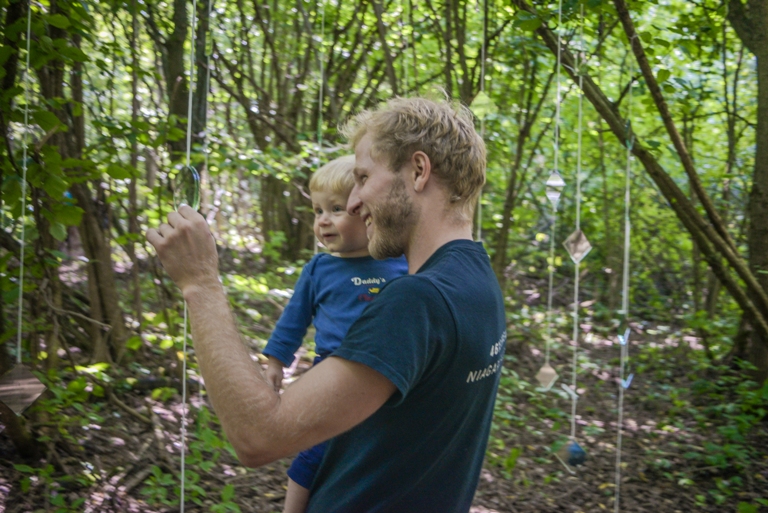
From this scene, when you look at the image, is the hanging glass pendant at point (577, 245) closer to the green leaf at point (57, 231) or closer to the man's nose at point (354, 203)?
the man's nose at point (354, 203)

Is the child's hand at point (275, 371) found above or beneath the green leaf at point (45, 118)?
beneath

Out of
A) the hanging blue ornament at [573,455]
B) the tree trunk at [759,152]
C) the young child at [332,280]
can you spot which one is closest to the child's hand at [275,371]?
the young child at [332,280]

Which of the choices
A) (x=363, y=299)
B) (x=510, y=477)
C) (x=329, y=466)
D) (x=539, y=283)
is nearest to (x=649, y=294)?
(x=539, y=283)

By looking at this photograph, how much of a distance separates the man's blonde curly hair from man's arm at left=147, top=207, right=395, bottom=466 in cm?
43

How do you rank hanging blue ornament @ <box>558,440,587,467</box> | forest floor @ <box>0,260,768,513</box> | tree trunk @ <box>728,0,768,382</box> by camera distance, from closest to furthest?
1. hanging blue ornament @ <box>558,440,587,467</box>
2. forest floor @ <box>0,260,768,513</box>
3. tree trunk @ <box>728,0,768,382</box>

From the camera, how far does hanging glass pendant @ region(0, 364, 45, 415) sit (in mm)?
1610

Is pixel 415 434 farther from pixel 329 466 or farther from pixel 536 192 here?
pixel 536 192

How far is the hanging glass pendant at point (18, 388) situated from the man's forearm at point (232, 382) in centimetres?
75

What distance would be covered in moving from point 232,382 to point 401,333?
26 centimetres

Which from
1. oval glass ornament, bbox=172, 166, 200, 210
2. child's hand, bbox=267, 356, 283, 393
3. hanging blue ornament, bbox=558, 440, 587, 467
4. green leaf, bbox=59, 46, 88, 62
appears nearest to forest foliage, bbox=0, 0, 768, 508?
green leaf, bbox=59, 46, 88, 62

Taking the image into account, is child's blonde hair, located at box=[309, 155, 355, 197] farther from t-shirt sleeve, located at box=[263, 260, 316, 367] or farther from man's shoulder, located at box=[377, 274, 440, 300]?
man's shoulder, located at box=[377, 274, 440, 300]

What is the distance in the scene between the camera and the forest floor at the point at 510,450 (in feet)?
9.00

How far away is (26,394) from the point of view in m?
1.64

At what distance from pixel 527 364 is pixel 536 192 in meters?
2.12
